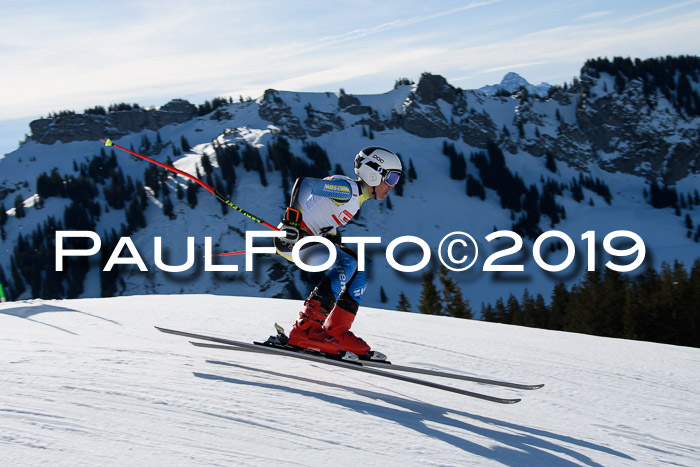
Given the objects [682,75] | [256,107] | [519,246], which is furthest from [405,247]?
[682,75]

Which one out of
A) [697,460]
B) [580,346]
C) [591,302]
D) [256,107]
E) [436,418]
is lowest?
[591,302]

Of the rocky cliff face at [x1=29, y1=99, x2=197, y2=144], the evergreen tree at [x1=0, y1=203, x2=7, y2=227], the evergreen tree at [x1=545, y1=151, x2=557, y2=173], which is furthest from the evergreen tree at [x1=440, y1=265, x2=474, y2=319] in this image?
the rocky cliff face at [x1=29, y1=99, x2=197, y2=144]

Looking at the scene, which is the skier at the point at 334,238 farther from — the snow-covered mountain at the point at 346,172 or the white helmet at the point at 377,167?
the snow-covered mountain at the point at 346,172

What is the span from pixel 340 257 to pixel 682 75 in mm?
229466

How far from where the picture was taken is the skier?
221 inches

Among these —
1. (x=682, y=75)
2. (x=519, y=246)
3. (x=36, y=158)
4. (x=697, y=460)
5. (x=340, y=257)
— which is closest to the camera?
(x=697, y=460)

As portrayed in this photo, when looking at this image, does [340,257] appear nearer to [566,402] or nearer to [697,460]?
[566,402]

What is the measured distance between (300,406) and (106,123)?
21301 cm

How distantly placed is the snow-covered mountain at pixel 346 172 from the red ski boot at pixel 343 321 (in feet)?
281

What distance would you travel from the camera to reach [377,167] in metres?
5.79

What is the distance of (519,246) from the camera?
123812 millimetres

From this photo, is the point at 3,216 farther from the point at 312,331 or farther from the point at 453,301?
the point at 312,331

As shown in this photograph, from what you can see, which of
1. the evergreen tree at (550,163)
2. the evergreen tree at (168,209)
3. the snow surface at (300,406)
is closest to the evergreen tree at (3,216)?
the evergreen tree at (168,209)

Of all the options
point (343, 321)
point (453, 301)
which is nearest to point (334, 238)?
point (343, 321)
